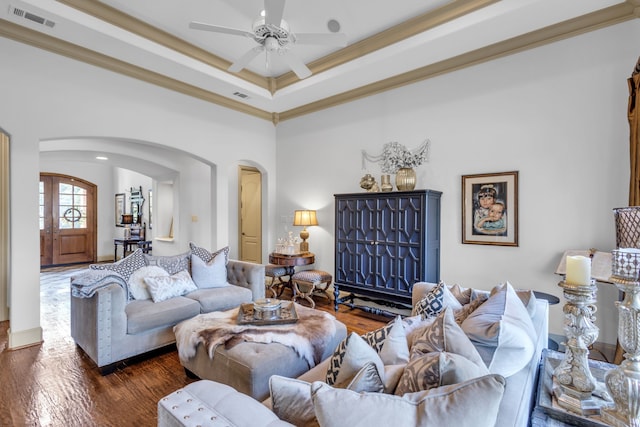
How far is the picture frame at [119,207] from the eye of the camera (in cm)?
909

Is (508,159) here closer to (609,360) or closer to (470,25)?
(470,25)

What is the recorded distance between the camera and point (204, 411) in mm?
1021

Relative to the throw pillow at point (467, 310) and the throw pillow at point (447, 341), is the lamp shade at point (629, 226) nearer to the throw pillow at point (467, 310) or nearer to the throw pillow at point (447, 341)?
the throw pillow at point (467, 310)

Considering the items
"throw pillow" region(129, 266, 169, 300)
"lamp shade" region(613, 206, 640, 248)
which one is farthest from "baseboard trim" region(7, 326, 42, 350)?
"lamp shade" region(613, 206, 640, 248)

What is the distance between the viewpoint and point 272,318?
2.67 metres

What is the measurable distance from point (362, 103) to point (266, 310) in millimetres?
3419

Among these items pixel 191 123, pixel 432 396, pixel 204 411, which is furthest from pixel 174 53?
pixel 432 396

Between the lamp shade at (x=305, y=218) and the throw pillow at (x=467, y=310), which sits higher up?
the lamp shade at (x=305, y=218)

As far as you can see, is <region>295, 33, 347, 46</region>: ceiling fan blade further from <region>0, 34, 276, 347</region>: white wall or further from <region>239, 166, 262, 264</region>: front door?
<region>239, 166, 262, 264</region>: front door

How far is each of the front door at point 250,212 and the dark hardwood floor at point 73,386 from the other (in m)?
3.77

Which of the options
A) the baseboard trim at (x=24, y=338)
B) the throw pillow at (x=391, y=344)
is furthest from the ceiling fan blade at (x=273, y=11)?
the baseboard trim at (x=24, y=338)

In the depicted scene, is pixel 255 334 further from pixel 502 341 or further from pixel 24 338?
pixel 24 338

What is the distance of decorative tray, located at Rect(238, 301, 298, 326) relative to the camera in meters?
2.60

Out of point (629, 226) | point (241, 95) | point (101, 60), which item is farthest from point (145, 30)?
point (629, 226)
